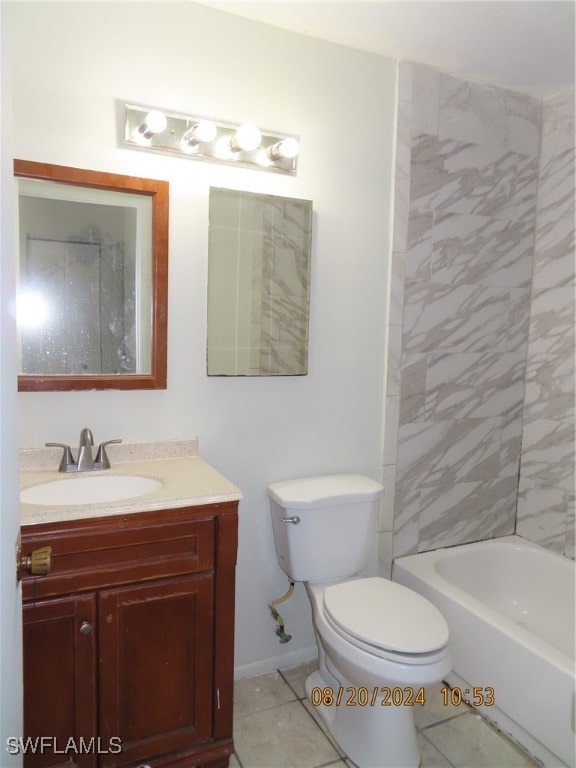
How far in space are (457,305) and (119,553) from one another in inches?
68.6

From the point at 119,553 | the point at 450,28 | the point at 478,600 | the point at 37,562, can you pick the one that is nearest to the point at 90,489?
the point at 119,553

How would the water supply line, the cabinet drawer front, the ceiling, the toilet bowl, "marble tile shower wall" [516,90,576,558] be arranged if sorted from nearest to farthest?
the cabinet drawer front
the toilet bowl
the ceiling
the water supply line
"marble tile shower wall" [516,90,576,558]

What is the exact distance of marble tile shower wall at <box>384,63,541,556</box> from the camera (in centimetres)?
227

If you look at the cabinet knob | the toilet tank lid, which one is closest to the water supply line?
the toilet tank lid

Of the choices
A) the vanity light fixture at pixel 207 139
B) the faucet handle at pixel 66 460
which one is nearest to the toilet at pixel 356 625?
the faucet handle at pixel 66 460

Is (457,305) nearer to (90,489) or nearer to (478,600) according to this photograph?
(478,600)

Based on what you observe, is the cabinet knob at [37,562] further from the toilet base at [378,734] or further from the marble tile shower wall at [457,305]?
the marble tile shower wall at [457,305]

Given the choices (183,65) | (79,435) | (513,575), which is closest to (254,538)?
(79,435)

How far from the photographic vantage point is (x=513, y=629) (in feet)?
6.20

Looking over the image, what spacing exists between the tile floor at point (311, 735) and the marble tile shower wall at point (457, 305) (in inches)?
27.4

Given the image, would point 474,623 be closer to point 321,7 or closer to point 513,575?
A: point 513,575

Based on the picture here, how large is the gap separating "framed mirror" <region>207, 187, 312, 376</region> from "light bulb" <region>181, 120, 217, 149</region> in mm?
164

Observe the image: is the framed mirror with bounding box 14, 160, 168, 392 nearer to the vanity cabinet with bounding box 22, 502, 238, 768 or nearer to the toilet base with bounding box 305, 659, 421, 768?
the vanity cabinet with bounding box 22, 502, 238, 768

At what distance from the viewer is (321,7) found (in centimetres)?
181
